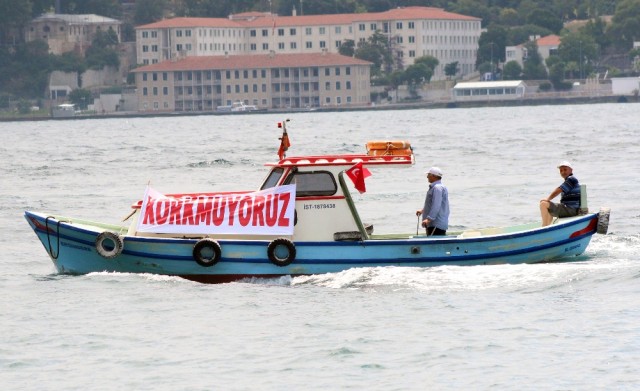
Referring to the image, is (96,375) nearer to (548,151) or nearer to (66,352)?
(66,352)

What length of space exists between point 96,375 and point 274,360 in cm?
213

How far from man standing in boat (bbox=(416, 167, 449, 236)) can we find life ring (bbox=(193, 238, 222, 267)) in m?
3.09

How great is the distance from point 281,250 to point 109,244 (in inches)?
102

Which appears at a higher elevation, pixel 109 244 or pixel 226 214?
pixel 226 214

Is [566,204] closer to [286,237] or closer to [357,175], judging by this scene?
[357,175]

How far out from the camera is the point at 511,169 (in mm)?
59156

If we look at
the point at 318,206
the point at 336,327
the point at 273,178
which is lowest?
the point at 336,327

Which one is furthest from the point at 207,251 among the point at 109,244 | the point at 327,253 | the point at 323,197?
the point at 323,197

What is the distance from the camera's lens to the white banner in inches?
998

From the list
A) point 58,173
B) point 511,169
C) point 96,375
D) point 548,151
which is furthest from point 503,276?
point 548,151

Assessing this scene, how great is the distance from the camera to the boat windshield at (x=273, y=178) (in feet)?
84.4

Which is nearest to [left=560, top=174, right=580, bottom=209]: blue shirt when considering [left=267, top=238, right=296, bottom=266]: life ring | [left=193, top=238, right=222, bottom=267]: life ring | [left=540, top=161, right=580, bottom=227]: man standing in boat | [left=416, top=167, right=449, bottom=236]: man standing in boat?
[left=540, top=161, right=580, bottom=227]: man standing in boat

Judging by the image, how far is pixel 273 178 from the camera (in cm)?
2583

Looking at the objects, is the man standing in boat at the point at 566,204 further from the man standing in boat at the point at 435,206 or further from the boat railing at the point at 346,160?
the boat railing at the point at 346,160
